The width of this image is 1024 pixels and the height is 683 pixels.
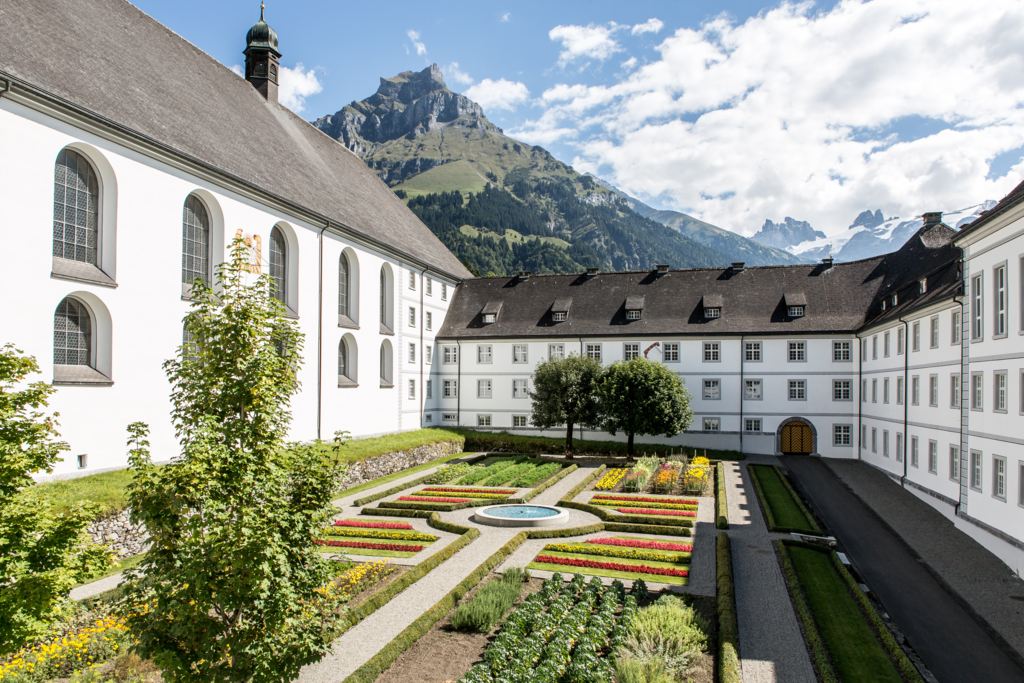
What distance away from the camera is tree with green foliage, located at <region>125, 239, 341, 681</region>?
26.0 feet

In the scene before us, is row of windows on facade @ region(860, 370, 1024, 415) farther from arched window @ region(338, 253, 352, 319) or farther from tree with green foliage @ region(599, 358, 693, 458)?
arched window @ region(338, 253, 352, 319)

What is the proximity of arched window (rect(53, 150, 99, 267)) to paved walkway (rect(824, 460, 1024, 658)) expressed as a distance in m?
29.0

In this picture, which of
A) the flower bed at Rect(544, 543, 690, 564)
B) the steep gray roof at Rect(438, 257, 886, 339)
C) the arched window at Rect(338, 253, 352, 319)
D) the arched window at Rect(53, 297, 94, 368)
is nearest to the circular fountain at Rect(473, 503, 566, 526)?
the flower bed at Rect(544, 543, 690, 564)

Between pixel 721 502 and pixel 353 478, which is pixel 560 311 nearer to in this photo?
pixel 353 478

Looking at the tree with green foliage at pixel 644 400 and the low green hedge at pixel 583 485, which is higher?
the tree with green foliage at pixel 644 400

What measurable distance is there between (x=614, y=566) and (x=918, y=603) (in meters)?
7.96

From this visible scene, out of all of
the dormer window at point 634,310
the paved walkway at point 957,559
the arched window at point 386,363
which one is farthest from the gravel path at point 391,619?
the dormer window at point 634,310

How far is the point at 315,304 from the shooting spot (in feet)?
118

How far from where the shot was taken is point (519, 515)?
2630 centimetres

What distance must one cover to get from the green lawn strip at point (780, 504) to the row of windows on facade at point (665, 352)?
10079 mm

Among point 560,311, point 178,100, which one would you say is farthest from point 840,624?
point 560,311

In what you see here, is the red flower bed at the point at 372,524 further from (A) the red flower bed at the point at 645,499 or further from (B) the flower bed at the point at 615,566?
(A) the red flower bed at the point at 645,499

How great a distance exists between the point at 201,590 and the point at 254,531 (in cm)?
94

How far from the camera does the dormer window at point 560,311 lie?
5069 centimetres
